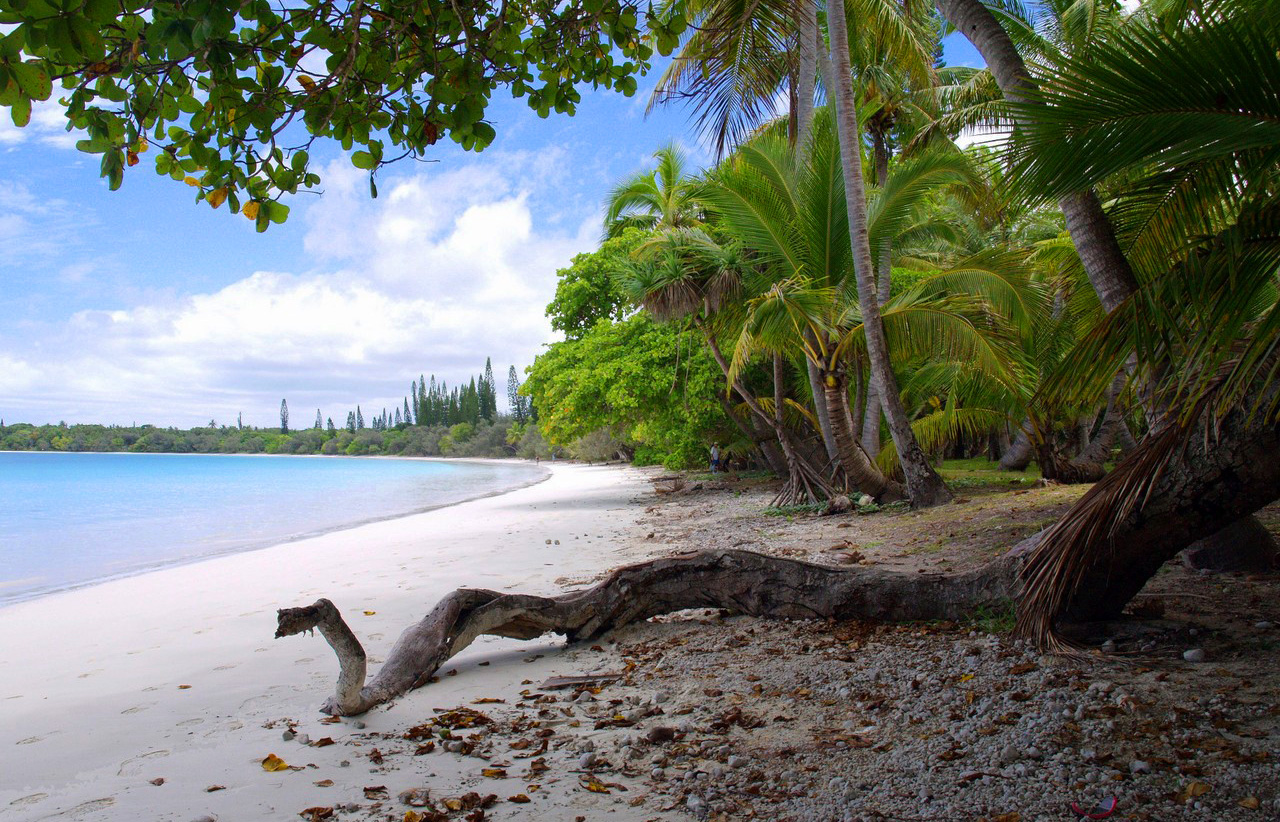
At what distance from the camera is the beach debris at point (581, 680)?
367cm

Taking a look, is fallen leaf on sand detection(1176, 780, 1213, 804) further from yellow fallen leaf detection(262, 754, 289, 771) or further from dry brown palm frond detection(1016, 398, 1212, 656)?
yellow fallen leaf detection(262, 754, 289, 771)

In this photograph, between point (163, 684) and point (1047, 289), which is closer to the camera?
point (163, 684)

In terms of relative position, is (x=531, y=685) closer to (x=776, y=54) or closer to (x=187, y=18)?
(x=187, y=18)

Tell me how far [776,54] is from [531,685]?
32.9 feet

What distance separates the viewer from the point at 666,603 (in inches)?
176

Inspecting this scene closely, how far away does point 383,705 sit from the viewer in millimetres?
3488

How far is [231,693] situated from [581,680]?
1.97 meters

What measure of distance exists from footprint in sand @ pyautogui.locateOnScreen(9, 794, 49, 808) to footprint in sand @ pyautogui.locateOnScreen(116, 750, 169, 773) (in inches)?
9.4

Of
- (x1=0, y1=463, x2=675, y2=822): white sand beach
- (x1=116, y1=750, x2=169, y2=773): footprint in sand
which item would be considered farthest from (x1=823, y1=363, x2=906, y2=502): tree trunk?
(x1=116, y1=750, x2=169, y2=773): footprint in sand

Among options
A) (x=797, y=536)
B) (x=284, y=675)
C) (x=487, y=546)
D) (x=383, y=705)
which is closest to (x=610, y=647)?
(x=383, y=705)

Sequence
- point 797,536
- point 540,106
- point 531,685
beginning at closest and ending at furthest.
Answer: point 540,106 → point 531,685 → point 797,536

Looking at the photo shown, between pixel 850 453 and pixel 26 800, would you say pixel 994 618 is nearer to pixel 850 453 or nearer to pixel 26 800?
pixel 26 800

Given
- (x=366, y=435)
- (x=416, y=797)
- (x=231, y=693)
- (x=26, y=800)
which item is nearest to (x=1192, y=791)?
(x=416, y=797)

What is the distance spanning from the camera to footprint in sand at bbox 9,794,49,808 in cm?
268
